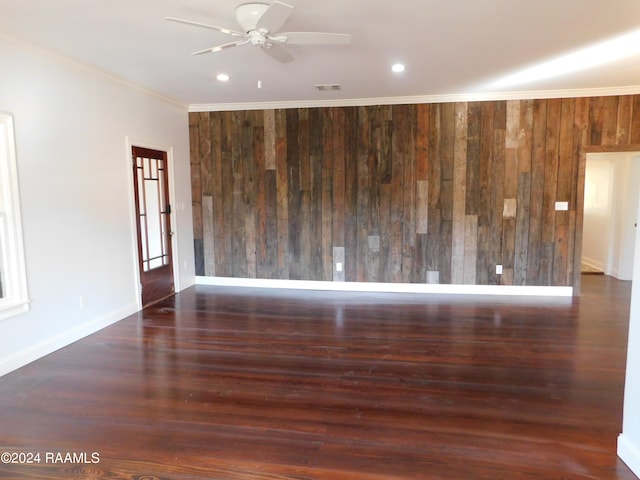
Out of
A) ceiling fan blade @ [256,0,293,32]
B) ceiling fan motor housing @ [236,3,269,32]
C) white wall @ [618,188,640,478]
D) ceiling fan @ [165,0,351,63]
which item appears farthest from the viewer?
ceiling fan motor housing @ [236,3,269,32]

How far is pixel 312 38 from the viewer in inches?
107

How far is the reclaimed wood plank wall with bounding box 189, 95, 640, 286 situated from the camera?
524cm

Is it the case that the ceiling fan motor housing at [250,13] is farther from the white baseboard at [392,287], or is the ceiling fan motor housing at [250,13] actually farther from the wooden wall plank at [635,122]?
the wooden wall plank at [635,122]

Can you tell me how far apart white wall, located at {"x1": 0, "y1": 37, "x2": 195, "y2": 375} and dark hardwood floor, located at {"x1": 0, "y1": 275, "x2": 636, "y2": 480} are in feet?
0.95

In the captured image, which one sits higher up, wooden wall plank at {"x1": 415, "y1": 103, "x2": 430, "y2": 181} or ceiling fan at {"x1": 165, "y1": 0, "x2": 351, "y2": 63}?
ceiling fan at {"x1": 165, "y1": 0, "x2": 351, "y2": 63}

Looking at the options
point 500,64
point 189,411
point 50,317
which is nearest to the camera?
point 189,411

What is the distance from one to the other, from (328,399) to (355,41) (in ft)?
9.16

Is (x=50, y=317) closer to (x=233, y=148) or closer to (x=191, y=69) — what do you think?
(x=191, y=69)

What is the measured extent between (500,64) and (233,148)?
3.61 meters

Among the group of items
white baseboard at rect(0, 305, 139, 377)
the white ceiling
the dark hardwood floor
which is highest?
the white ceiling

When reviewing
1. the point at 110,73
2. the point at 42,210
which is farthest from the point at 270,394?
the point at 110,73

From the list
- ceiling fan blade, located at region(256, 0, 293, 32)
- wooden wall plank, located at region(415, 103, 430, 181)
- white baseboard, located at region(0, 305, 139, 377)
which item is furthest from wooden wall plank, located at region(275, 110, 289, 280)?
ceiling fan blade, located at region(256, 0, 293, 32)

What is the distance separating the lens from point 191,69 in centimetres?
407

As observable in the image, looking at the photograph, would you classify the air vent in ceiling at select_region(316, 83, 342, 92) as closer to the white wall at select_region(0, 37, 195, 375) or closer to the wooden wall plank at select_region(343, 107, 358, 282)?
the wooden wall plank at select_region(343, 107, 358, 282)
